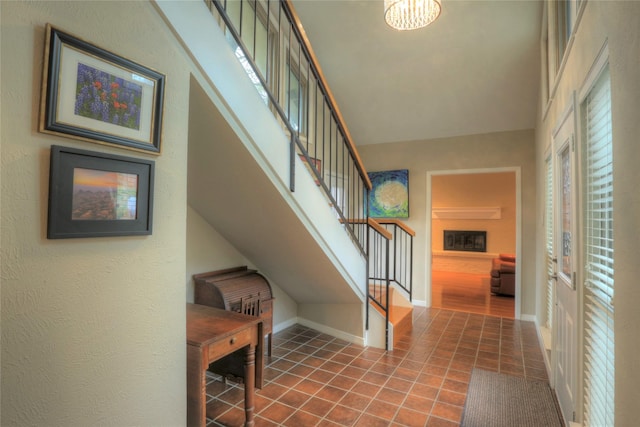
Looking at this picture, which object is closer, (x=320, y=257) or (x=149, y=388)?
(x=149, y=388)

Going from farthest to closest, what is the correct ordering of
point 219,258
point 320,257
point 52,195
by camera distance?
point 219,258, point 320,257, point 52,195

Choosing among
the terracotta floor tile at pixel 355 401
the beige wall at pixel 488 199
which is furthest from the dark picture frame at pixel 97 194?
the beige wall at pixel 488 199

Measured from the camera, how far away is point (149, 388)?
1.14 metres

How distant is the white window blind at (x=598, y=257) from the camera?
1355 millimetres

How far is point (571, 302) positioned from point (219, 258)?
2.74 meters

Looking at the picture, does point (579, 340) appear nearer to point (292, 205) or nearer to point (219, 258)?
point (292, 205)

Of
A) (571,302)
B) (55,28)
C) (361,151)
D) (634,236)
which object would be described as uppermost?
(361,151)

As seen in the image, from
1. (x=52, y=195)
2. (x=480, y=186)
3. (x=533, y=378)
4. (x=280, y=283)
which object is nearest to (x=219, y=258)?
(x=280, y=283)

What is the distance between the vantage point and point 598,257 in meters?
1.50

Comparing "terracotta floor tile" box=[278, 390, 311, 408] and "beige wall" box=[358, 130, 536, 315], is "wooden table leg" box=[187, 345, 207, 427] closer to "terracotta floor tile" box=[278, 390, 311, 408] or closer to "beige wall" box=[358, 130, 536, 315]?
"terracotta floor tile" box=[278, 390, 311, 408]

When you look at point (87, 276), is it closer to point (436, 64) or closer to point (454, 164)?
point (436, 64)

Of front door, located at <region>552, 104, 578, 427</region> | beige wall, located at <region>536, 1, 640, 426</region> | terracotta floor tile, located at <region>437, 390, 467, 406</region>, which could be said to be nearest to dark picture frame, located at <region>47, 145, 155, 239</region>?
beige wall, located at <region>536, 1, 640, 426</region>

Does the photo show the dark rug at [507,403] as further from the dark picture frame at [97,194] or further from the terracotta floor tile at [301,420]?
the dark picture frame at [97,194]

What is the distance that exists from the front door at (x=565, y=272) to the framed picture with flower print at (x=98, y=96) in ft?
7.25
